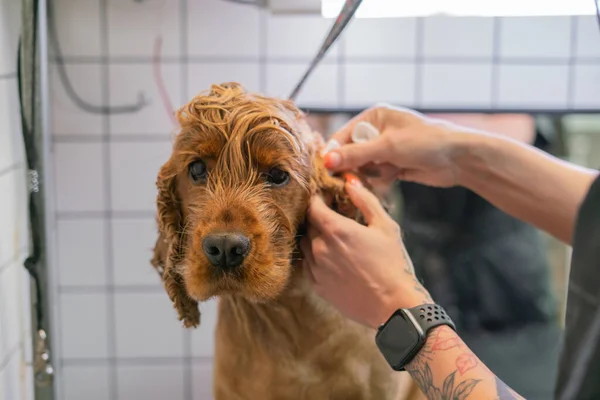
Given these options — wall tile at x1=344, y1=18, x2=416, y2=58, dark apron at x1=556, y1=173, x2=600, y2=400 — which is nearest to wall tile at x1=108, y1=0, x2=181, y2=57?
wall tile at x1=344, y1=18, x2=416, y2=58

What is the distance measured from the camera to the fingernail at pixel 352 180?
1003 millimetres

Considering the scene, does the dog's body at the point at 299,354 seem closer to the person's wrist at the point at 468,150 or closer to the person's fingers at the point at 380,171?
the person's fingers at the point at 380,171

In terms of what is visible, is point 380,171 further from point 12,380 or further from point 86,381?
point 86,381

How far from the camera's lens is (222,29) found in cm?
184

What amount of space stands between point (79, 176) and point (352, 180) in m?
1.11

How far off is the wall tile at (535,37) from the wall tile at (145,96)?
3.19 ft

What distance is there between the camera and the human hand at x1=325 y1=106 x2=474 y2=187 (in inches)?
43.6

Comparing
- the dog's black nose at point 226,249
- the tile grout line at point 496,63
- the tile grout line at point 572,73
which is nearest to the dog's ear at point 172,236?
the dog's black nose at point 226,249

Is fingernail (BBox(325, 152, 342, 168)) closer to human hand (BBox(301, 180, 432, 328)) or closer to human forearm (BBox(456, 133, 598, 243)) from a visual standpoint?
human hand (BBox(301, 180, 432, 328))

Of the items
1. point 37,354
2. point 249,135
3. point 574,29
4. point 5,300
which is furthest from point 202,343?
point 574,29

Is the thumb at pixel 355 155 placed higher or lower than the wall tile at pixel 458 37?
lower

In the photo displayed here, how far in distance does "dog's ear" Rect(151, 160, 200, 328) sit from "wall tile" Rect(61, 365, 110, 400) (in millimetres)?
1119

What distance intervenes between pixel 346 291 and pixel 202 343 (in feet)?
3.58

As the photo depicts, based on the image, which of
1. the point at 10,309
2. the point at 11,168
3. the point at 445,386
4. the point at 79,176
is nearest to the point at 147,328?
the point at 79,176
